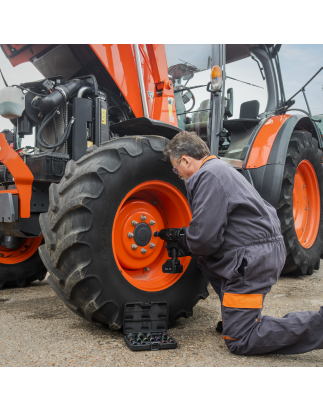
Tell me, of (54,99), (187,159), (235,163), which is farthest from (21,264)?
(235,163)

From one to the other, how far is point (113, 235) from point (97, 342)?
23.6 inches

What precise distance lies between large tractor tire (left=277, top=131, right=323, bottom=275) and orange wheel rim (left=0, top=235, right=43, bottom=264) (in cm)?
256

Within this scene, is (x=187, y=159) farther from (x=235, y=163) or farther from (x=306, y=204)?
(x=306, y=204)

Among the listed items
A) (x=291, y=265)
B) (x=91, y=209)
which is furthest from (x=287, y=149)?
(x=91, y=209)

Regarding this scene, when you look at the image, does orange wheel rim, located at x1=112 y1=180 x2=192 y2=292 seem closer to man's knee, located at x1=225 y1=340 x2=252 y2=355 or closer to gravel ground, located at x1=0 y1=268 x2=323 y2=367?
gravel ground, located at x1=0 y1=268 x2=323 y2=367

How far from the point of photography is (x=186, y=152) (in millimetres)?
2215

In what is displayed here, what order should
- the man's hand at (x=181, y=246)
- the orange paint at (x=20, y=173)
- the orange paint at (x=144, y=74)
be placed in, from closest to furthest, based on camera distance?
the man's hand at (x=181, y=246) → the orange paint at (x=20, y=173) → the orange paint at (x=144, y=74)

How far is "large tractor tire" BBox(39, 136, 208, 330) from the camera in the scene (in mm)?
1962

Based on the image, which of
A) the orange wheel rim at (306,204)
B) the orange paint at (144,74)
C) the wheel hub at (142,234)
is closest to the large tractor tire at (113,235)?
the wheel hub at (142,234)

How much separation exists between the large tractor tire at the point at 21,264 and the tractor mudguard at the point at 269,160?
7.43 feet

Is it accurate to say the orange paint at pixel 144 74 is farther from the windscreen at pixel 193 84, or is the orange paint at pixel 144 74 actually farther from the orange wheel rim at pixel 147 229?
the orange wheel rim at pixel 147 229

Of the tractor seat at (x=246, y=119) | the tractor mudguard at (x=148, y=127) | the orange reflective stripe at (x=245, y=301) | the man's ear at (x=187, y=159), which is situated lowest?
the orange reflective stripe at (x=245, y=301)

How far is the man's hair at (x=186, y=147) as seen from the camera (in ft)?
7.26

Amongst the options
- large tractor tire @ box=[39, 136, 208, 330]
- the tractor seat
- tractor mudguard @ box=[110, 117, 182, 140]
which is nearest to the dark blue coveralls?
large tractor tire @ box=[39, 136, 208, 330]
